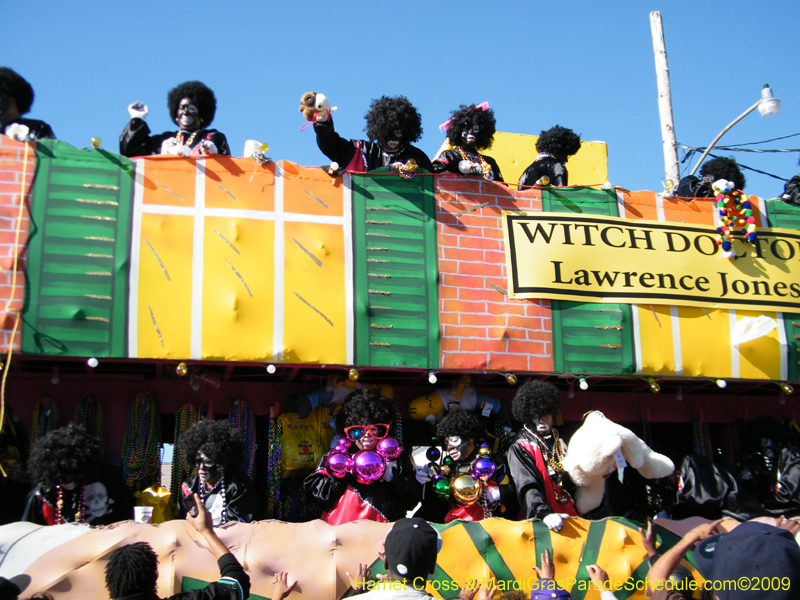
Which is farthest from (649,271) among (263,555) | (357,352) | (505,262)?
(263,555)

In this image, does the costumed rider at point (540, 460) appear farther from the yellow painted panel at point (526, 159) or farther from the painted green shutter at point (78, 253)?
the yellow painted panel at point (526, 159)

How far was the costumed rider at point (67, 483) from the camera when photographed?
16.2 ft

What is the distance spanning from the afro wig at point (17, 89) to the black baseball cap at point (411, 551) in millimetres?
5346

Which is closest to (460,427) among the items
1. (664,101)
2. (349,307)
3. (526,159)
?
(349,307)

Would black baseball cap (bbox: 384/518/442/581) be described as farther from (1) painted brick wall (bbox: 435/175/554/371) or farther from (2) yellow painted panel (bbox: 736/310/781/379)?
(2) yellow painted panel (bbox: 736/310/781/379)

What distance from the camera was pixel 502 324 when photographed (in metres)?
6.43

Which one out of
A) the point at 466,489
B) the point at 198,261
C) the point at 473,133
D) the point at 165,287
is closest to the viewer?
the point at 466,489

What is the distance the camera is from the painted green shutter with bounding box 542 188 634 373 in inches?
258

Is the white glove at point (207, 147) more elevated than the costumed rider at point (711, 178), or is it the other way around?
the costumed rider at point (711, 178)

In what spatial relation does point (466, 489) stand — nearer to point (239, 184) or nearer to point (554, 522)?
point (554, 522)

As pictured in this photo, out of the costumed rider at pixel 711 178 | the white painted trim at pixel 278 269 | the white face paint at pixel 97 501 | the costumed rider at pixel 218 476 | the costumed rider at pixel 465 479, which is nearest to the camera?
the white face paint at pixel 97 501

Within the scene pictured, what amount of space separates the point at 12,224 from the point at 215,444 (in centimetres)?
222

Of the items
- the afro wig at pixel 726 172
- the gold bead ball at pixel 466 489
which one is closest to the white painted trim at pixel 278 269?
the gold bead ball at pixel 466 489

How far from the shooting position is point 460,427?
5934 mm
